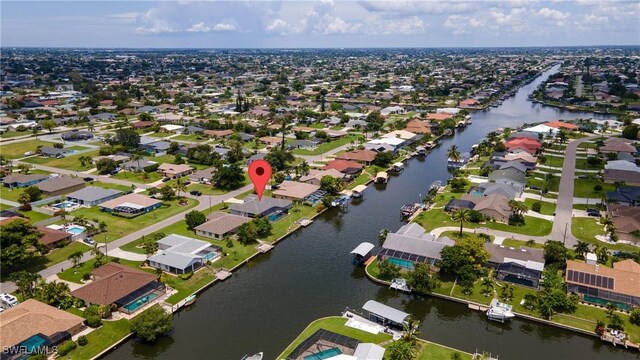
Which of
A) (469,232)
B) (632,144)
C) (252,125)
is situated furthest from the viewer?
(252,125)

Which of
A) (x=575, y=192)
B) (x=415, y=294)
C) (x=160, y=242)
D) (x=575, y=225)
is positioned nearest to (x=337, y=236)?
(x=415, y=294)

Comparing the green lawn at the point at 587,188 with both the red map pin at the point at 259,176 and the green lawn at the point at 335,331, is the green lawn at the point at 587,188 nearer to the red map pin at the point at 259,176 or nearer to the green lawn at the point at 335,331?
the red map pin at the point at 259,176

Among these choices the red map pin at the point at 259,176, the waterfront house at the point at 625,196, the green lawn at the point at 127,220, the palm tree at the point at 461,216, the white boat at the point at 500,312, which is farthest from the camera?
the waterfront house at the point at 625,196

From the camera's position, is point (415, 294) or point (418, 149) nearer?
point (415, 294)

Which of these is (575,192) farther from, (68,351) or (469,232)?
(68,351)

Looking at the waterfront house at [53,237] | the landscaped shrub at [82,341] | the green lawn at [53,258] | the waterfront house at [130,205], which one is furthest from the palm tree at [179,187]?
the landscaped shrub at [82,341]

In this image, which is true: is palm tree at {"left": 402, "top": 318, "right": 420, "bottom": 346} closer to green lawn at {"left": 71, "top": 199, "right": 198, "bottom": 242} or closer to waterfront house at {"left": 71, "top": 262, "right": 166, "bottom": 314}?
waterfront house at {"left": 71, "top": 262, "right": 166, "bottom": 314}
